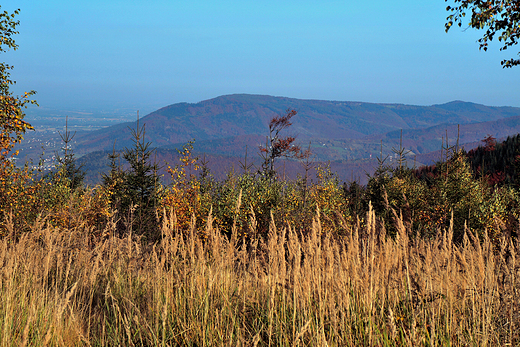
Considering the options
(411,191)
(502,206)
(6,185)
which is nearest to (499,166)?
(411,191)

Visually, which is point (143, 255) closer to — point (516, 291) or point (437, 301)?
point (437, 301)

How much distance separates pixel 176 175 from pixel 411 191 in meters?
18.0

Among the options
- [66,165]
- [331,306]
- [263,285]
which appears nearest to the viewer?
[331,306]

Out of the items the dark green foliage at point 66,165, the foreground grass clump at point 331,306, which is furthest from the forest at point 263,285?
the dark green foliage at point 66,165

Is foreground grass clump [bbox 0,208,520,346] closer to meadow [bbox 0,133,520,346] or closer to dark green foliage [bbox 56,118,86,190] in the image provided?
meadow [bbox 0,133,520,346]

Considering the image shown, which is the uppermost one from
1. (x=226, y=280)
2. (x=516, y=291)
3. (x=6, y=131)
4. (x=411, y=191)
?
(x=6, y=131)

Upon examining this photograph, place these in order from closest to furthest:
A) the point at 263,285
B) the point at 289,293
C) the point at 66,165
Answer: the point at 289,293
the point at 263,285
the point at 66,165

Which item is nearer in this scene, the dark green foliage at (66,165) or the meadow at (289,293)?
the meadow at (289,293)

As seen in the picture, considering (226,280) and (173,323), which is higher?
(226,280)

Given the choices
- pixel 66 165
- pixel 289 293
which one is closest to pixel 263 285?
pixel 289 293

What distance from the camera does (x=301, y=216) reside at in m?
16.7

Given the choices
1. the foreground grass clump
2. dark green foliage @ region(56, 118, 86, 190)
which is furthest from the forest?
dark green foliage @ region(56, 118, 86, 190)

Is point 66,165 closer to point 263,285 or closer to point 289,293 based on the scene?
point 263,285

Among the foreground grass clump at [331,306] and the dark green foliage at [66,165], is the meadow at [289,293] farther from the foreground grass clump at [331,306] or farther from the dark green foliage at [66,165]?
→ the dark green foliage at [66,165]
